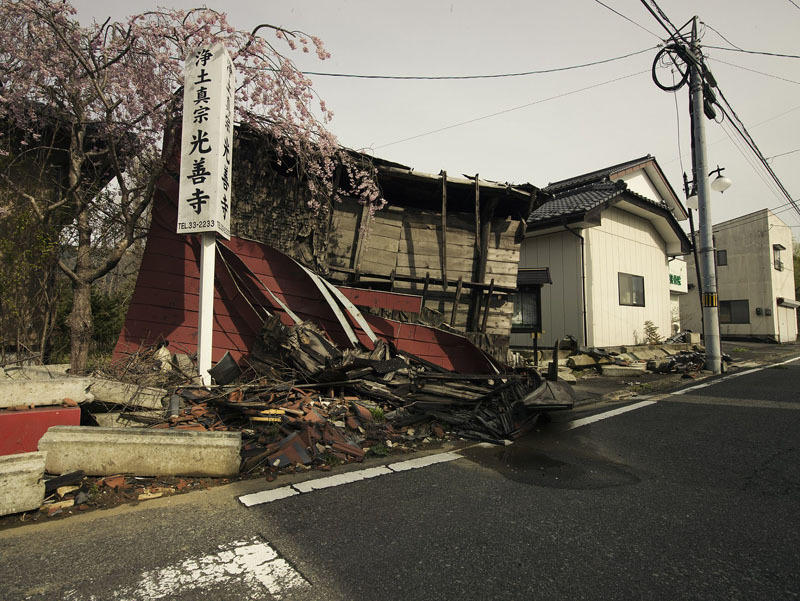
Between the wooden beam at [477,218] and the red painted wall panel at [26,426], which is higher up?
the wooden beam at [477,218]

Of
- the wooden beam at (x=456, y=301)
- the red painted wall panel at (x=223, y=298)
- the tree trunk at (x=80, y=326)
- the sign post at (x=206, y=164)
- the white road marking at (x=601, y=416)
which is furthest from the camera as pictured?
the wooden beam at (x=456, y=301)

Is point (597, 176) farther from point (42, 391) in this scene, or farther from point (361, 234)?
point (42, 391)

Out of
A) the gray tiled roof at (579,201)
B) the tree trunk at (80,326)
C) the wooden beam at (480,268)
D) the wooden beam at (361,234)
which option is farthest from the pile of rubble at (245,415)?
the gray tiled roof at (579,201)

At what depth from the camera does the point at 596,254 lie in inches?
541

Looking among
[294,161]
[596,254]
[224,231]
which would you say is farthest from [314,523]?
[596,254]

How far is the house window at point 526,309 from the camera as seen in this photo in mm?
13672

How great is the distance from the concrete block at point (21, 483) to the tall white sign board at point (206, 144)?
3.12 m

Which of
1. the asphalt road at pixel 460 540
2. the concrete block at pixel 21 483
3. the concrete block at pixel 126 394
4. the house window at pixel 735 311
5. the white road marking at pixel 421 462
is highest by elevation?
the house window at pixel 735 311

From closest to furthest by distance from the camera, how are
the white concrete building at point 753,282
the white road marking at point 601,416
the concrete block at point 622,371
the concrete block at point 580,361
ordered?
the white road marking at point 601,416 < the concrete block at point 622,371 < the concrete block at point 580,361 < the white concrete building at point 753,282

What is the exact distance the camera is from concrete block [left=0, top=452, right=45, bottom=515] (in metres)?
2.66

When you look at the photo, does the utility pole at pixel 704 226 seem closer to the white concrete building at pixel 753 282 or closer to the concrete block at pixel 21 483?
the concrete block at pixel 21 483

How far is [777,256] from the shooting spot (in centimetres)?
2756

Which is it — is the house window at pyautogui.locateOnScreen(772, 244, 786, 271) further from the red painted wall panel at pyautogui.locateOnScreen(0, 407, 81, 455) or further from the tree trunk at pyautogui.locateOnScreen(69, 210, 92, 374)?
the red painted wall panel at pyautogui.locateOnScreen(0, 407, 81, 455)

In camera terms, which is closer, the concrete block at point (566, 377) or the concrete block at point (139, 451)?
the concrete block at point (139, 451)
